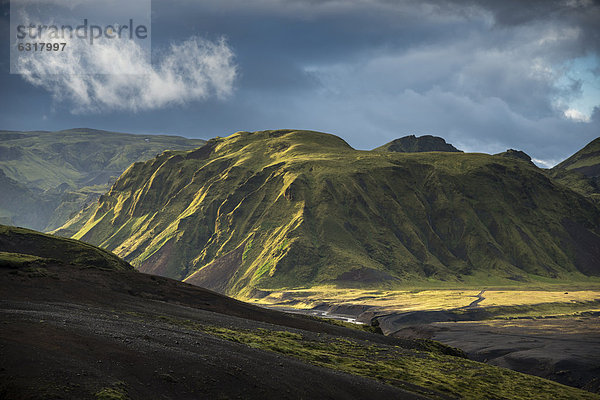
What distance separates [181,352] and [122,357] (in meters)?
5.29

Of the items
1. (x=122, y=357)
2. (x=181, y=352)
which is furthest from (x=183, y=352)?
(x=122, y=357)

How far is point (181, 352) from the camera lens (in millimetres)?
40406

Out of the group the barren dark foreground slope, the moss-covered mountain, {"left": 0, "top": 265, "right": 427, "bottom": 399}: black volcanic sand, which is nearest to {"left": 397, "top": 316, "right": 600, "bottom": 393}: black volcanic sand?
the barren dark foreground slope

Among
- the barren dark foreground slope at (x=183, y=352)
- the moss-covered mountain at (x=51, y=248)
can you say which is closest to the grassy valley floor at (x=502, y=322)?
the barren dark foreground slope at (x=183, y=352)

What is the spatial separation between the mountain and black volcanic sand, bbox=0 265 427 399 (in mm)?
98

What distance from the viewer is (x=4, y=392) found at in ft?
93.2

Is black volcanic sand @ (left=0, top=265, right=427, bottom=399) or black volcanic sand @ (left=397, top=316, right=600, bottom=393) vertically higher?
black volcanic sand @ (left=0, top=265, right=427, bottom=399)

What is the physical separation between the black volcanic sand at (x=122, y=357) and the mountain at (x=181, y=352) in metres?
0.10

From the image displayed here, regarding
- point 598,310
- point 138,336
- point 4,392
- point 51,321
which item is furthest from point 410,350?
point 598,310

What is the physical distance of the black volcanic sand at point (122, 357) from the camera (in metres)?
31.1

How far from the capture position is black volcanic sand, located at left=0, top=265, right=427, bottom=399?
31062 mm

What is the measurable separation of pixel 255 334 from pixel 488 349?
5320 cm

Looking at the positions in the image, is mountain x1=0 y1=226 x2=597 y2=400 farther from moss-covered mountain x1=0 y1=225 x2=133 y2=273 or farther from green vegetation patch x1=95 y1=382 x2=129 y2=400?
moss-covered mountain x1=0 y1=225 x2=133 y2=273

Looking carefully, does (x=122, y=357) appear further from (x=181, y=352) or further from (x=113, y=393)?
(x=113, y=393)
